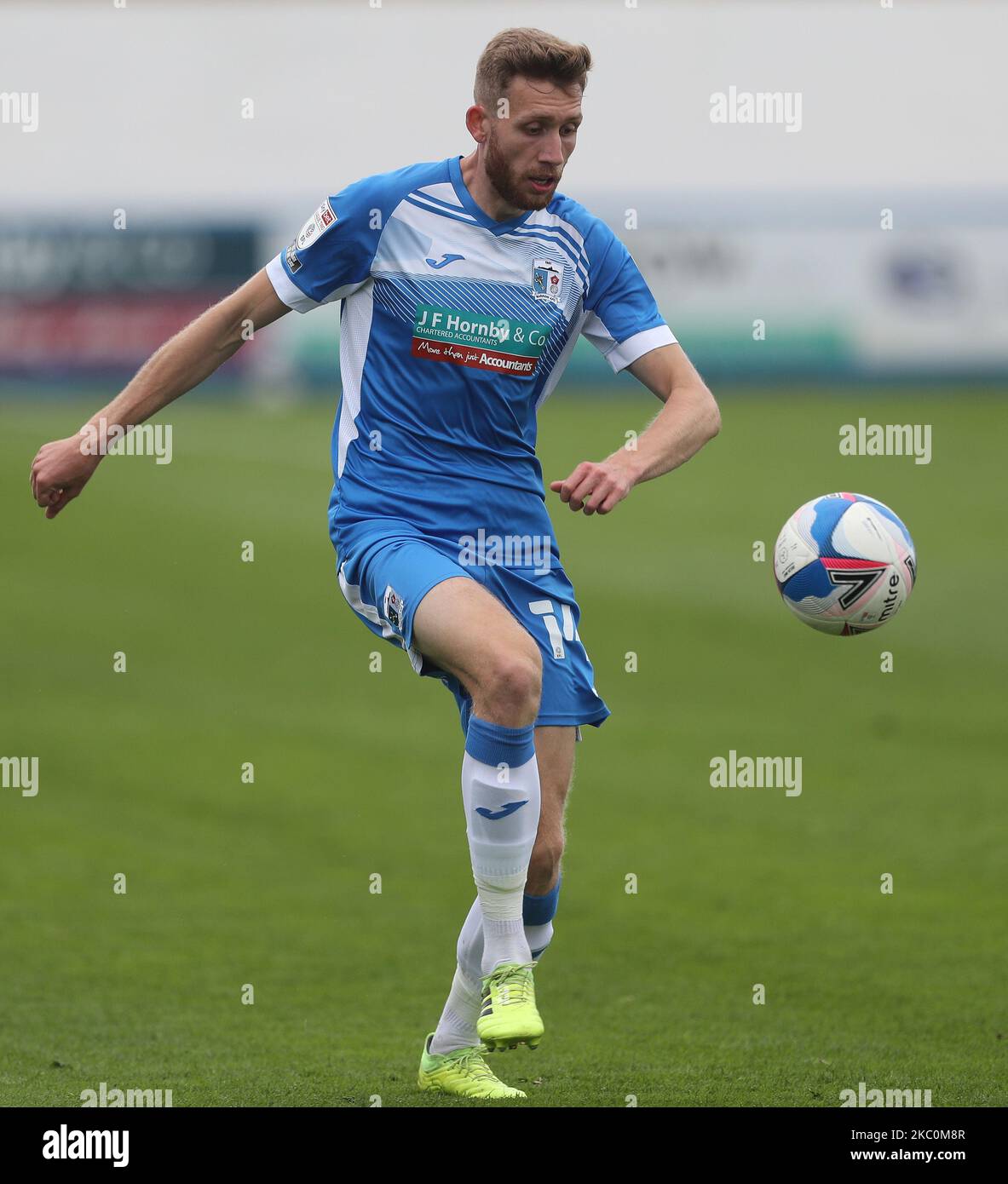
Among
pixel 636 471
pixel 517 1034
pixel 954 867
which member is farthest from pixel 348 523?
pixel 954 867

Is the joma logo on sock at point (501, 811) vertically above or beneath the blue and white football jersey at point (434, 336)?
beneath

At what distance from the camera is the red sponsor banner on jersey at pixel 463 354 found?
5508mm

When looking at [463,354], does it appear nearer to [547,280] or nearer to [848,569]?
[547,280]

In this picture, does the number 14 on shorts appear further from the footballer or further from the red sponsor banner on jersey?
the red sponsor banner on jersey

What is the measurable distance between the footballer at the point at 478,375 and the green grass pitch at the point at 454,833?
1065 mm

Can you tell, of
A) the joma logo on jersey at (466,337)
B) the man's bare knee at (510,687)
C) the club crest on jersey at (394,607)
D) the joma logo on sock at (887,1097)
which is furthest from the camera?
the joma logo on jersey at (466,337)

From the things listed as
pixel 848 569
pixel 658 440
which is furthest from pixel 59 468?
pixel 848 569

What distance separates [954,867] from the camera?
31.0 feet

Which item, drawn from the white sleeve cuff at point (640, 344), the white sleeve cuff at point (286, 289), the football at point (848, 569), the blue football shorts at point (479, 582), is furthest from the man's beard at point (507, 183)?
the football at point (848, 569)

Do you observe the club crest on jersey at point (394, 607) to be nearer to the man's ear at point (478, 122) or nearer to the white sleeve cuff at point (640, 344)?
the white sleeve cuff at point (640, 344)

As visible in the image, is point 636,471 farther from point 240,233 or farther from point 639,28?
point 639,28

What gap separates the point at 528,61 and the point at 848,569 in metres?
1.90

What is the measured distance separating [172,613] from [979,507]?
10.6 meters

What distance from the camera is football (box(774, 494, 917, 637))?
582 centimetres
